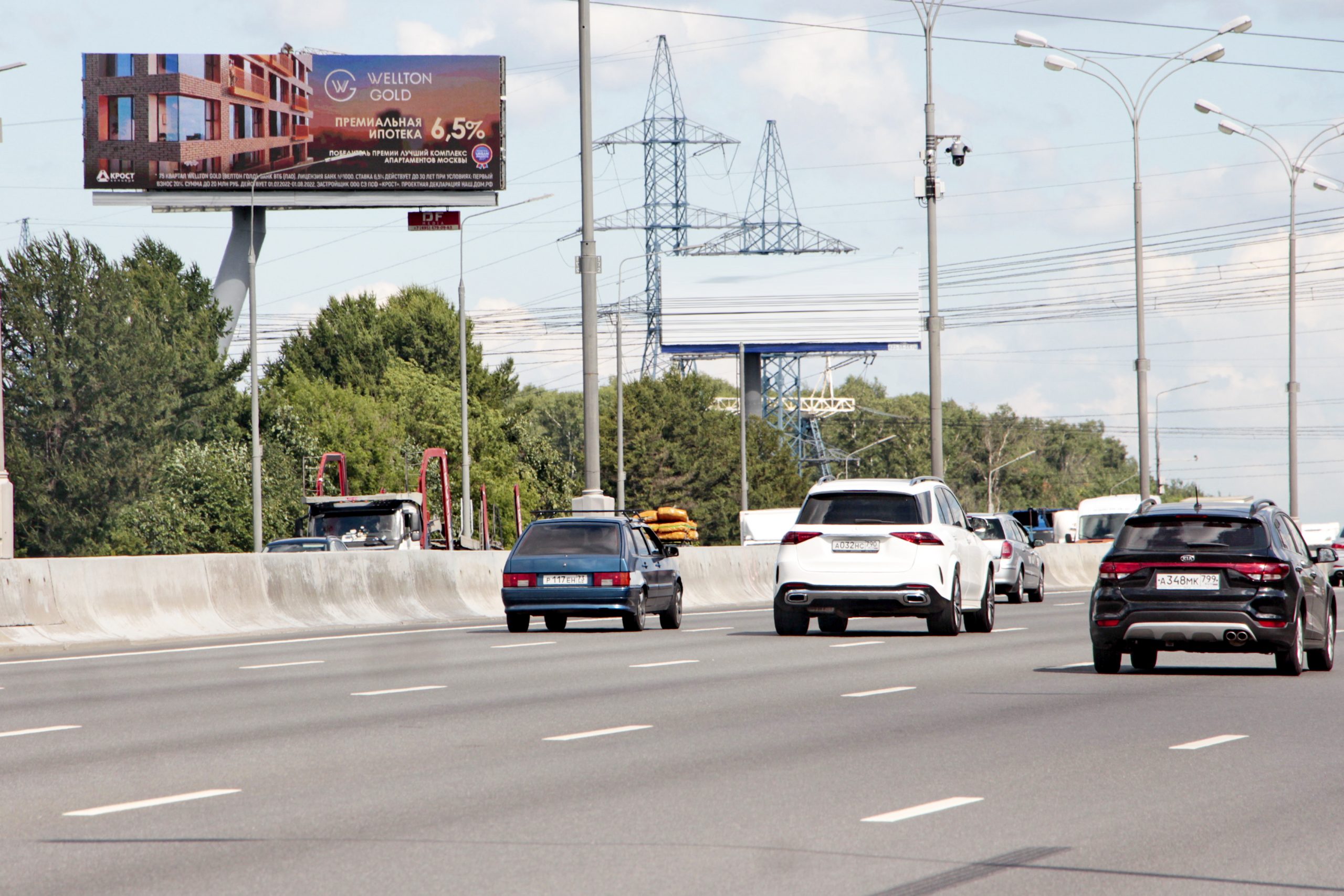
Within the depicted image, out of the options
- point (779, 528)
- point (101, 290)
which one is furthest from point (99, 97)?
point (779, 528)

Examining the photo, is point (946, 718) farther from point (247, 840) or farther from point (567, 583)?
point (567, 583)

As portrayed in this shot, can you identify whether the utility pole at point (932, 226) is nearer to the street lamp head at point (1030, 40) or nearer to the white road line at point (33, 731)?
the street lamp head at point (1030, 40)

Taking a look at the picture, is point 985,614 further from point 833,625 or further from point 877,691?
point 877,691

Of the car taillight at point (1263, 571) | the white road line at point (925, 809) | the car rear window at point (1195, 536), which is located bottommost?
the white road line at point (925, 809)

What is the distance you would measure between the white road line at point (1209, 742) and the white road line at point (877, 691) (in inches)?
134

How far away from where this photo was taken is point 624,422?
120125 mm

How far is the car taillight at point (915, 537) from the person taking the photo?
22.0 metres

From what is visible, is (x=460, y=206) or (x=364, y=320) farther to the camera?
(x=364, y=320)

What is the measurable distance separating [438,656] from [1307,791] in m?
11.7

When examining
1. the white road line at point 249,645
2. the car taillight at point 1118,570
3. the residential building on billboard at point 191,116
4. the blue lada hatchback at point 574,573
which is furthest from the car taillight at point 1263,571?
the residential building on billboard at point 191,116

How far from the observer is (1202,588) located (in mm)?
16641

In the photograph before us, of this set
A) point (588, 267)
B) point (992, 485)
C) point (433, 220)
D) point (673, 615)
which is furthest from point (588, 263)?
point (992, 485)

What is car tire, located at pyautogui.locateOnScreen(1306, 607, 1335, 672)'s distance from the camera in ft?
58.6

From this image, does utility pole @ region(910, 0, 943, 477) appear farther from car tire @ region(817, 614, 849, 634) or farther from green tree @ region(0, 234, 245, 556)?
green tree @ region(0, 234, 245, 556)
